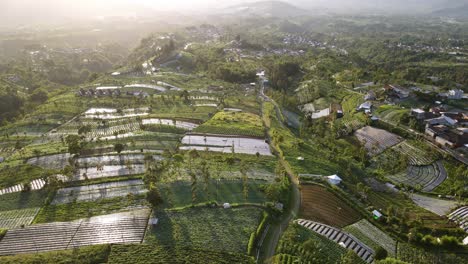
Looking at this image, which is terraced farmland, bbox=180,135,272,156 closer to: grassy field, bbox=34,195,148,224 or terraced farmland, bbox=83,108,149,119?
grassy field, bbox=34,195,148,224

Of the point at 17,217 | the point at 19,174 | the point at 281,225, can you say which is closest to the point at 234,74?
the point at 19,174

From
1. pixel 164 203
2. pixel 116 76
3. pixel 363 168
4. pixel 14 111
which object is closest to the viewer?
pixel 164 203

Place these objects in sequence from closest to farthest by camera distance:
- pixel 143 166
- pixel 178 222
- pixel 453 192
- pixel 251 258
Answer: pixel 251 258
pixel 178 222
pixel 453 192
pixel 143 166

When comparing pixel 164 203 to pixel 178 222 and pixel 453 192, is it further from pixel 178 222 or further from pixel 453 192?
pixel 453 192

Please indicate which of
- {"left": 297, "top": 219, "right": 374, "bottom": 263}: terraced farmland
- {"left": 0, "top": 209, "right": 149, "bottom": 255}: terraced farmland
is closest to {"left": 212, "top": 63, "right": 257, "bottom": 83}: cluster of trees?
{"left": 297, "top": 219, "right": 374, "bottom": 263}: terraced farmland

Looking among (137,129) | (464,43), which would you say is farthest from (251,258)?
(464,43)
